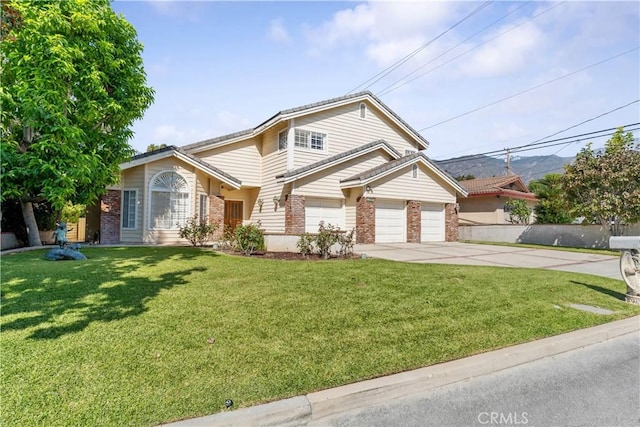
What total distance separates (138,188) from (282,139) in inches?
300

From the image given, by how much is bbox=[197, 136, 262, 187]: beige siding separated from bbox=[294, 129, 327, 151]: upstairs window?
3.08m

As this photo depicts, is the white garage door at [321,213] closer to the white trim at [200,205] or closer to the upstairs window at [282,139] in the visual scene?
the upstairs window at [282,139]

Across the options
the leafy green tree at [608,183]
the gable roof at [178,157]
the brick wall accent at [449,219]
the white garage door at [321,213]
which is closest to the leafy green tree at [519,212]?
the leafy green tree at [608,183]

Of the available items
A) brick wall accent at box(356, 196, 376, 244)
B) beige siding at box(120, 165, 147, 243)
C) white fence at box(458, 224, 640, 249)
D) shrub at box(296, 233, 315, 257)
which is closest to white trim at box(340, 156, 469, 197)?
brick wall accent at box(356, 196, 376, 244)

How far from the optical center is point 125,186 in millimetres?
15070

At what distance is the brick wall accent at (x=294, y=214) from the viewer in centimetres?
1636

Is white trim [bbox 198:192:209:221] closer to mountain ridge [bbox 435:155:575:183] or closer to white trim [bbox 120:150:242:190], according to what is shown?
white trim [bbox 120:150:242:190]

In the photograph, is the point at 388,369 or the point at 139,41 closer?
the point at 388,369

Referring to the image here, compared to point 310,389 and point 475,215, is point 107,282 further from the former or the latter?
point 475,215

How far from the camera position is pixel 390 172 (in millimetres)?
17703

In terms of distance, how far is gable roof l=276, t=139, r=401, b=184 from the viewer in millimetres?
16219

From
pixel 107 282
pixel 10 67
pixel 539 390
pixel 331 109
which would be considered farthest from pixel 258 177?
pixel 539 390

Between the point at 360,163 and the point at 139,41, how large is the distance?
465 inches

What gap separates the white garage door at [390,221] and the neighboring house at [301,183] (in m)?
0.06
